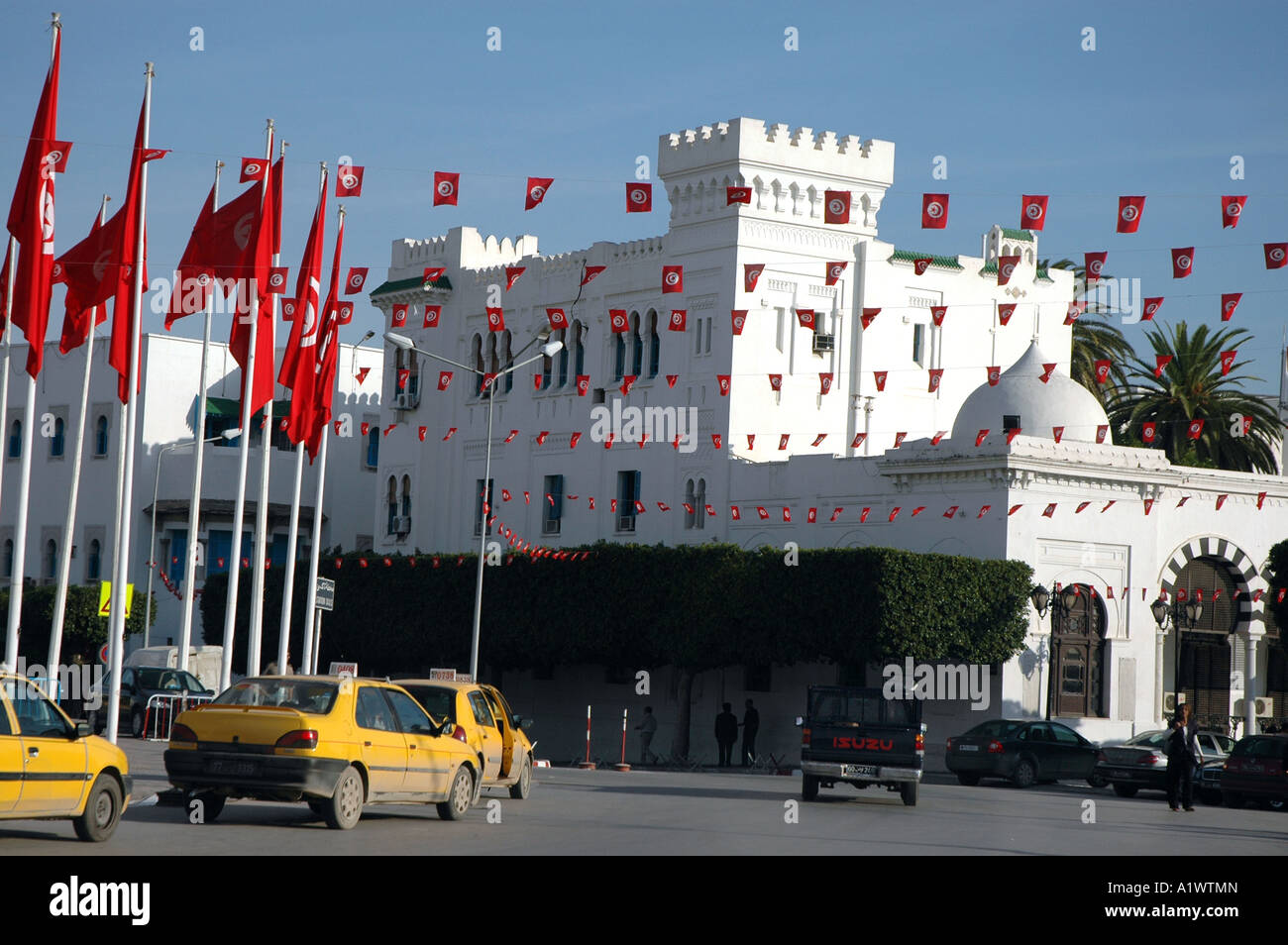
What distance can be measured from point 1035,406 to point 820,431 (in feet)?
27.4

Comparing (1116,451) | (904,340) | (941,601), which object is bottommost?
(941,601)

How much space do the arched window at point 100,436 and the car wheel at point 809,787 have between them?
152 ft

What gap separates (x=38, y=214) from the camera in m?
25.0

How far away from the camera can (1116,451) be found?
41.8 m

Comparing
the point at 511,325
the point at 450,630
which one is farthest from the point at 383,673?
the point at 511,325

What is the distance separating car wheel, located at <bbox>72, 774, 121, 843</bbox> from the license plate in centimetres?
165

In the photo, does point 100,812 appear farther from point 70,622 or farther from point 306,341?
point 70,622

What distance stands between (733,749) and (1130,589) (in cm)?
1019

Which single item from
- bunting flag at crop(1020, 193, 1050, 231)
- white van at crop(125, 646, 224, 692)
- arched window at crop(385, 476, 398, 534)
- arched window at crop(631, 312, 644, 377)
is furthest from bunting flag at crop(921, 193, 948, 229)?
arched window at crop(385, 476, 398, 534)

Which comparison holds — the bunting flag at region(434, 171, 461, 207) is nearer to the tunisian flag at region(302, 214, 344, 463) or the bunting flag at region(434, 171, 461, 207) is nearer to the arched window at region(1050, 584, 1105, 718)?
the tunisian flag at region(302, 214, 344, 463)

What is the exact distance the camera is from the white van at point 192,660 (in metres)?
49.8

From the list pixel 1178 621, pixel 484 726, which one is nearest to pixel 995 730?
pixel 1178 621
